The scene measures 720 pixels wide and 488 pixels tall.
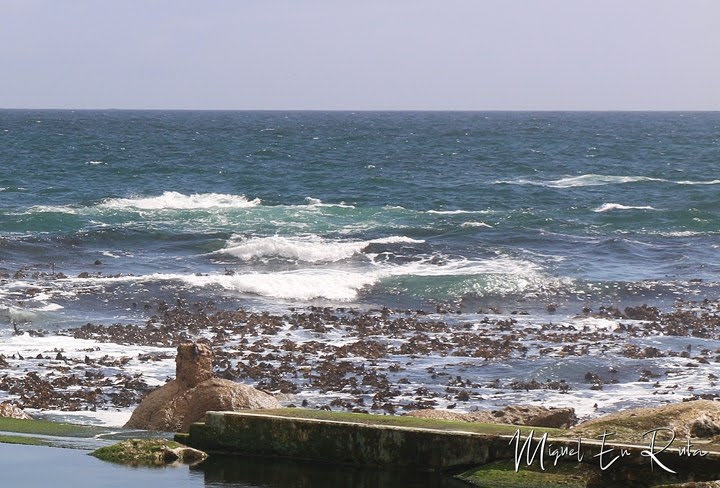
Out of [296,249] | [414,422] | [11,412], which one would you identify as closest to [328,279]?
[296,249]

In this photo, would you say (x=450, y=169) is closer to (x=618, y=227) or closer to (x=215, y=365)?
(x=618, y=227)

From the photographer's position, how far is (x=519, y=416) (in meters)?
19.1

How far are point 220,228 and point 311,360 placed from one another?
25.0 m

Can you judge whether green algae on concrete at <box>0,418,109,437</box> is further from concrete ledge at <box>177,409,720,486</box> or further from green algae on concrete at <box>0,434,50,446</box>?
concrete ledge at <box>177,409,720,486</box>

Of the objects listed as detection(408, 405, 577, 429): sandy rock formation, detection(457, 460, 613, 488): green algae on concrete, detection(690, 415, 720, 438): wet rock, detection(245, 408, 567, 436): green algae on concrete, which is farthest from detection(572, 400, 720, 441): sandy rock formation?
detection(408, 405, 577, 429): sandy rock formation

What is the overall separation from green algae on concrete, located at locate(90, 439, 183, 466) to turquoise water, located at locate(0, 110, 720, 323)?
51.7 ft

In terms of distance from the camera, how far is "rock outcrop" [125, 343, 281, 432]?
18719mm

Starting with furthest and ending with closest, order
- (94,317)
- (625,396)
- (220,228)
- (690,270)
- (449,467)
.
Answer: (220,228) → (690,270) → (94,317) → (625,396) → (449,467)

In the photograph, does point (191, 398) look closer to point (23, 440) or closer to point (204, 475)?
point (23, 440)

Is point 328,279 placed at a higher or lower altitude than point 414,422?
lower

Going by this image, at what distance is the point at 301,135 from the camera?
5084 inches

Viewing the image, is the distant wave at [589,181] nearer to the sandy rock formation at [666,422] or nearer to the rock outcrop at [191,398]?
the rock outcrop at [191,398]

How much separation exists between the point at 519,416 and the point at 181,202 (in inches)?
1753

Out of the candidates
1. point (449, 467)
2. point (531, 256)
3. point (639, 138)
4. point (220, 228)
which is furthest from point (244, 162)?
point (449, 467)
